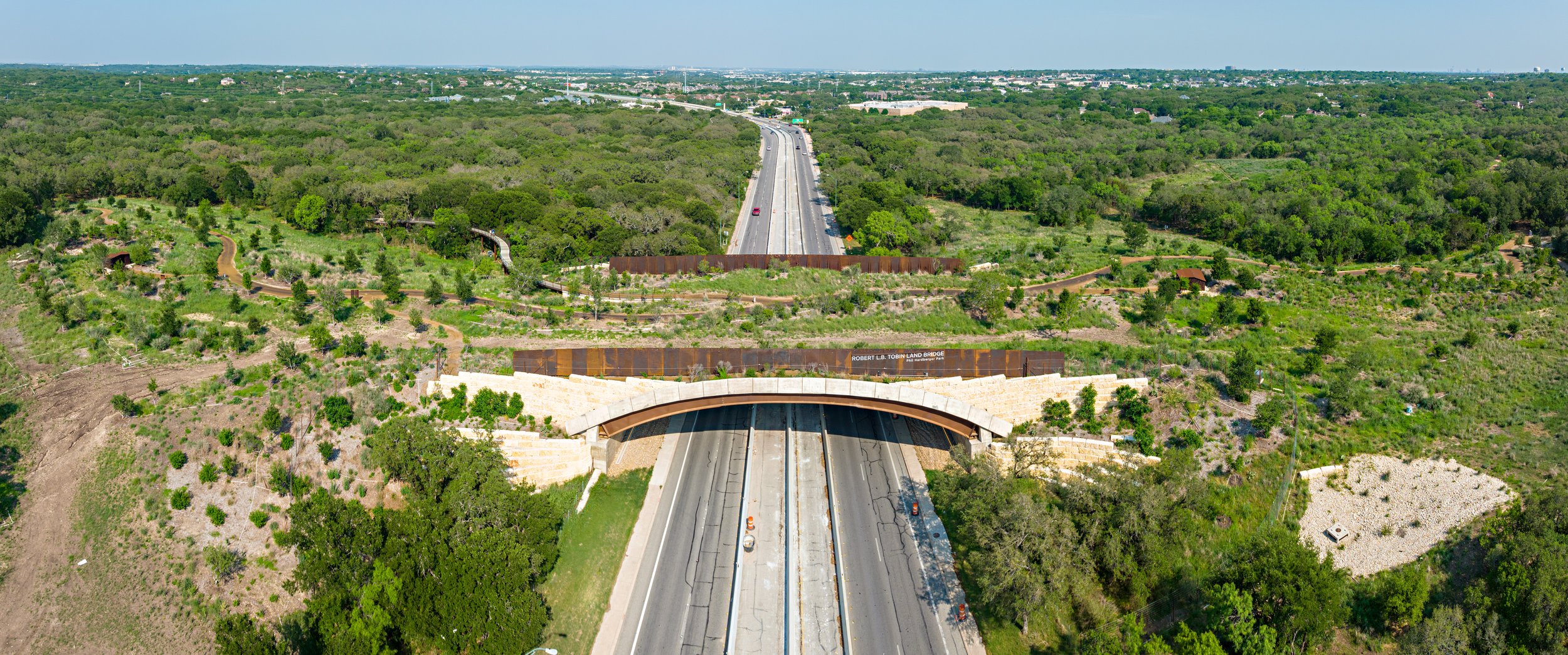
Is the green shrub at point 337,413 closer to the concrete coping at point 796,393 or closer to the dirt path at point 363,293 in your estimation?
the dirt path at point 363,293

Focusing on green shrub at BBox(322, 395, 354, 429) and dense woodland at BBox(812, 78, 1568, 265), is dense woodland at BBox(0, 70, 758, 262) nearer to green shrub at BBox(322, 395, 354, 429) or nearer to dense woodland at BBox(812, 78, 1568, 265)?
dense woodland at BBox(812, 78, 1568, 265)

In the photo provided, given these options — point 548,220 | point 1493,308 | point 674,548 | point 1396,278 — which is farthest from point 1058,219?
point 674,548

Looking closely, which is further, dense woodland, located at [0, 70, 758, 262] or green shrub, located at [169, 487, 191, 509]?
dense woodland, located at [0, 70, 758, 262]

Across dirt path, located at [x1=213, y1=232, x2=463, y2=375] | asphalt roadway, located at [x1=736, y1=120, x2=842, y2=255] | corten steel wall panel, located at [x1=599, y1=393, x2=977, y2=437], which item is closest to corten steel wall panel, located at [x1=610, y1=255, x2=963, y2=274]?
asphalt roadway, located at [x1=736, y1=120, x2=842, y2=255]

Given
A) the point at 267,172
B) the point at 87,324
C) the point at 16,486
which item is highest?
the point at 267,172

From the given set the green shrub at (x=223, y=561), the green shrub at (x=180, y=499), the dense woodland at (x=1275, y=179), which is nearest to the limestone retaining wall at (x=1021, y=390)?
the green shrub at (x=223, y=561)

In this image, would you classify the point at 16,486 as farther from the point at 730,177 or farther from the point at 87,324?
the point at 730,177
